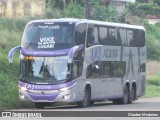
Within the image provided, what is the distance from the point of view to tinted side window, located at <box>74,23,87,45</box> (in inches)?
1176

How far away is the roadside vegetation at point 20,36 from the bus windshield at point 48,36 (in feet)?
9.25

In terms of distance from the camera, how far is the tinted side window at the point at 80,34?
98.0 ft

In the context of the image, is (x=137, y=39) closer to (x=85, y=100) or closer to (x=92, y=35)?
(x=92, y=35)

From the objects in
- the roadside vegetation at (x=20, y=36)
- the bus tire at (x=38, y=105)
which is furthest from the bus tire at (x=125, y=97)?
the bus tire at (x=38, y=105)

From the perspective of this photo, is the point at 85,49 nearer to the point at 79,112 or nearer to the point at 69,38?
the point at 69,38

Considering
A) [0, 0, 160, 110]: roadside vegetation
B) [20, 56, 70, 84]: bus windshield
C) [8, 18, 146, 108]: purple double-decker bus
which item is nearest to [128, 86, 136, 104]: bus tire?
[8, 18, 146, 108]: purple double-decker bus

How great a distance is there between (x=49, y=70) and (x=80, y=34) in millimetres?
2209

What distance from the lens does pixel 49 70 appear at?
2947 centimetres

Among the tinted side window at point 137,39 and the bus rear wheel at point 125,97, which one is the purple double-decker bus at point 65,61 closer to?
the bus rear wheel at point 125,97

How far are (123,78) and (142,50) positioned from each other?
3203mm

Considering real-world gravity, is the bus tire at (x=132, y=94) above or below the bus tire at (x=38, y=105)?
below

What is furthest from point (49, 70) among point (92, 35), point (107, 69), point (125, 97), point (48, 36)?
point (125, 97)

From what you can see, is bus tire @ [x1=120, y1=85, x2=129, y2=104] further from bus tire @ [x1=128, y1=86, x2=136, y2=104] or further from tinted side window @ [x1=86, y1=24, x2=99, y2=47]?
tinted side window @ [x1=86, y1=24, x2=99, y2=47]

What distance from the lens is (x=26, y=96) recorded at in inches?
1161
